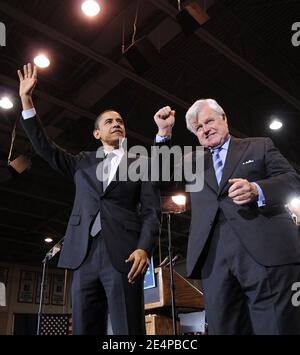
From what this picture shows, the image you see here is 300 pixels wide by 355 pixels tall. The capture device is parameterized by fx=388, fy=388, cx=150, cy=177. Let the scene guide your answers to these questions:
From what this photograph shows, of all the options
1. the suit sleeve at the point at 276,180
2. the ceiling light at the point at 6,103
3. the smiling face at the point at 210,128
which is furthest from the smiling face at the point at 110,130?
the ceiling light at the point at 6,103

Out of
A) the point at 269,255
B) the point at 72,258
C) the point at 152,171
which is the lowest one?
the point at 269,255

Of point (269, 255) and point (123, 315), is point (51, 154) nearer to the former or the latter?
point (123, 315)

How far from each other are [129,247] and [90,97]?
4.51m

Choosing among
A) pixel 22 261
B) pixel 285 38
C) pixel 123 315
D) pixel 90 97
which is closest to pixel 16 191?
pixel 90 97

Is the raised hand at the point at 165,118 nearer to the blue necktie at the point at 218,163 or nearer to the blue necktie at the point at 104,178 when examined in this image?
the blue necktie at the point at 218,163

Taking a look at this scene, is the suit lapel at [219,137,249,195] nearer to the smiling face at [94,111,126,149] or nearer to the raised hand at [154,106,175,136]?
the raised hand at [154,106,175,136]

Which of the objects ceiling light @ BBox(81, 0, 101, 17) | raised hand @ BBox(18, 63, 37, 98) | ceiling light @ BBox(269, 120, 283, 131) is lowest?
raised hand @ BBox(18, 63, 37, 98)

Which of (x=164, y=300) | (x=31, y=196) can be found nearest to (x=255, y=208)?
(x=164, y=300)

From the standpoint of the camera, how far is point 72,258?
→ 5.60 ft

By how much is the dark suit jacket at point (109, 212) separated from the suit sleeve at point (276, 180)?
55 centimetres

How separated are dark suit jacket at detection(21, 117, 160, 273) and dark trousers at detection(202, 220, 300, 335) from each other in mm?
362

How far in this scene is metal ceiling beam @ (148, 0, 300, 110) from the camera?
4.29 metres

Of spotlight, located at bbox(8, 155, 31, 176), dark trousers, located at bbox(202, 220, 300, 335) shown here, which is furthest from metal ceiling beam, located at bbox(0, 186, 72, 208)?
dark trousers, located at bbox(202, 220, 300, 335)

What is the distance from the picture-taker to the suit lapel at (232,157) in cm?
155
